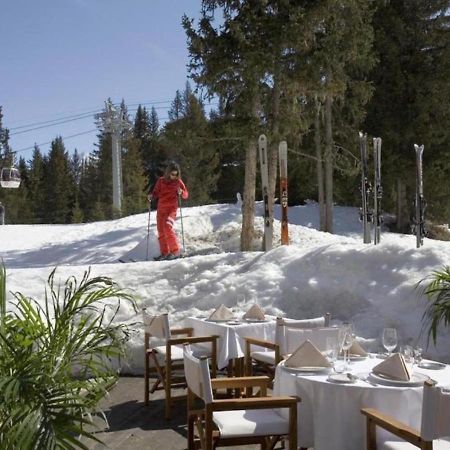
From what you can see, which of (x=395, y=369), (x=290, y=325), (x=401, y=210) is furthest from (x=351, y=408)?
(x=401, y=210)

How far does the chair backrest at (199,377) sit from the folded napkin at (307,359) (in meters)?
0.59

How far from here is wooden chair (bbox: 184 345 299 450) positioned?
3.33 metres

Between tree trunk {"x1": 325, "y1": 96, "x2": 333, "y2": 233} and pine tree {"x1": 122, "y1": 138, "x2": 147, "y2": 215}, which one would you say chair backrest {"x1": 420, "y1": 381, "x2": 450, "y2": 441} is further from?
pine tree {"x1": 122, "y1": 138, "x2": 147, "y2": 215}

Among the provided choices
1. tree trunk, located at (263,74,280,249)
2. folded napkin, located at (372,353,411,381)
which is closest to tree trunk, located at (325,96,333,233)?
tree trunk, located at (263,74,280,249)

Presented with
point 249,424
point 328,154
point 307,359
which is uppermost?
point 328,154

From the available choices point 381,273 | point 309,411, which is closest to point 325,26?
point 381,273

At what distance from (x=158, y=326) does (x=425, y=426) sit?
3446 mm

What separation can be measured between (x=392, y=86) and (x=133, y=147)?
2594cm

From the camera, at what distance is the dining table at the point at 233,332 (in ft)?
18.7

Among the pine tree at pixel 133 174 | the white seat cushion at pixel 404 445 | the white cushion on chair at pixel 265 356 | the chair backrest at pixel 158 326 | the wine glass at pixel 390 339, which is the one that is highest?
the pine tree at pixel 133 174

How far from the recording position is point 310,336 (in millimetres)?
4922

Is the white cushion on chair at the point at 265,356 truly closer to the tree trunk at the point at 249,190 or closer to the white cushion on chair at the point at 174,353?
the white cushion on chair at the point at 174,353

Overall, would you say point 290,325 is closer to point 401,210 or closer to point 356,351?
point 356,351

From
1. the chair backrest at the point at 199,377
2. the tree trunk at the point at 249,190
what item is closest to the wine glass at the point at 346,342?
the chair backrest at the point at 199,377
